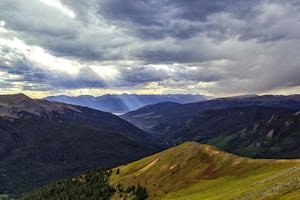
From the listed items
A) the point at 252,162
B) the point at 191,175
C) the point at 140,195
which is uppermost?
the point at 252,162

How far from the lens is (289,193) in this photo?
89688 millimetres

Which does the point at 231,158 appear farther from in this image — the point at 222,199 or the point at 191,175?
the point at 222,199

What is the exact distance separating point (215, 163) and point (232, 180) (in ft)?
105

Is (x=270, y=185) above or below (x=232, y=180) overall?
above

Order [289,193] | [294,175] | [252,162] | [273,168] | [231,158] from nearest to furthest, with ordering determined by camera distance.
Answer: [289,193] → [294,175] → [273,168] → [252,162] → [231,158]

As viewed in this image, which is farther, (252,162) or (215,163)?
(215,163)

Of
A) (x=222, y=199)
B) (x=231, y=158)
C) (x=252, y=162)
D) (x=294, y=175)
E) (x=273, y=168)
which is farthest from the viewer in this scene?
(x=231, y=158)

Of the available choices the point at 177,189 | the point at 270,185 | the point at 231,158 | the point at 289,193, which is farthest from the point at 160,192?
the point at 289,193

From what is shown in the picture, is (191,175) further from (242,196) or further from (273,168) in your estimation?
(242,196)

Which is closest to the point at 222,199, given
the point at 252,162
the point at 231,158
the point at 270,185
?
the point at 270,185

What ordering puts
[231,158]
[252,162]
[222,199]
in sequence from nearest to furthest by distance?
[222,199] → [252,162] → [231,158]

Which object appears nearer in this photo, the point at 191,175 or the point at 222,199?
the point at 222,199

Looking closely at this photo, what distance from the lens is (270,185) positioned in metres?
106

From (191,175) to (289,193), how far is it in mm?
109052
